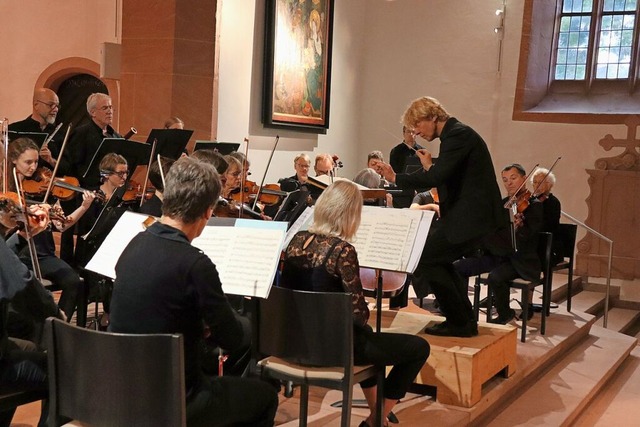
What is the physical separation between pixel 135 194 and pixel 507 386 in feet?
9.30

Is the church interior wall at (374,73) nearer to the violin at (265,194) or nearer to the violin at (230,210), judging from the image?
the violin at (265,194)

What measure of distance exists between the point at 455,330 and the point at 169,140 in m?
2.57

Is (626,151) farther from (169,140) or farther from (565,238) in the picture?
(169,140)

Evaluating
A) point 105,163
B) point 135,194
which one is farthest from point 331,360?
point 135,194

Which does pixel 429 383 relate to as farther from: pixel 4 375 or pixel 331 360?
pixel 4 375

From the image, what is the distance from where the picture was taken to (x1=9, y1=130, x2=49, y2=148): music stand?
5.16 metres

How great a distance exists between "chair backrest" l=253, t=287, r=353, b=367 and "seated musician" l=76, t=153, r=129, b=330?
1609mm

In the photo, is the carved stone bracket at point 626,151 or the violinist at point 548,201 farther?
the carved stone bracket at point 626,151

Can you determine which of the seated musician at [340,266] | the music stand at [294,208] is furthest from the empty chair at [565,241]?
the seated musician at [340,266]

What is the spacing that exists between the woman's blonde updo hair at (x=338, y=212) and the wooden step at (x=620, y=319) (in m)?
5.49

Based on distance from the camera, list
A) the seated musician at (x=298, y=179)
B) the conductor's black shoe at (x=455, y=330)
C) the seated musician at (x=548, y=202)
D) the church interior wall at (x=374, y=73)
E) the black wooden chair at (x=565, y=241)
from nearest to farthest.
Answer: the conductor's black shoe at (x=455, y=330), the seated musician at (x=548, y=202), the black wooden chair at (x=565, y=241), the seated musician at (x=298, y=179), the church interior wall at (x=374, y=73)

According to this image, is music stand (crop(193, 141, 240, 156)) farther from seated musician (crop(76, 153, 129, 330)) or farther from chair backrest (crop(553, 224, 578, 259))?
chair backrest (crop(553, 224, 578, 259))

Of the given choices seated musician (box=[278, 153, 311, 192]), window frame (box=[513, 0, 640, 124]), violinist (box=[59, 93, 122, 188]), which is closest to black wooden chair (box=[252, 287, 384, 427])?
violinist (box=[59, 93, 122, 188])

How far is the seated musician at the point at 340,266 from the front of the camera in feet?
10.8
